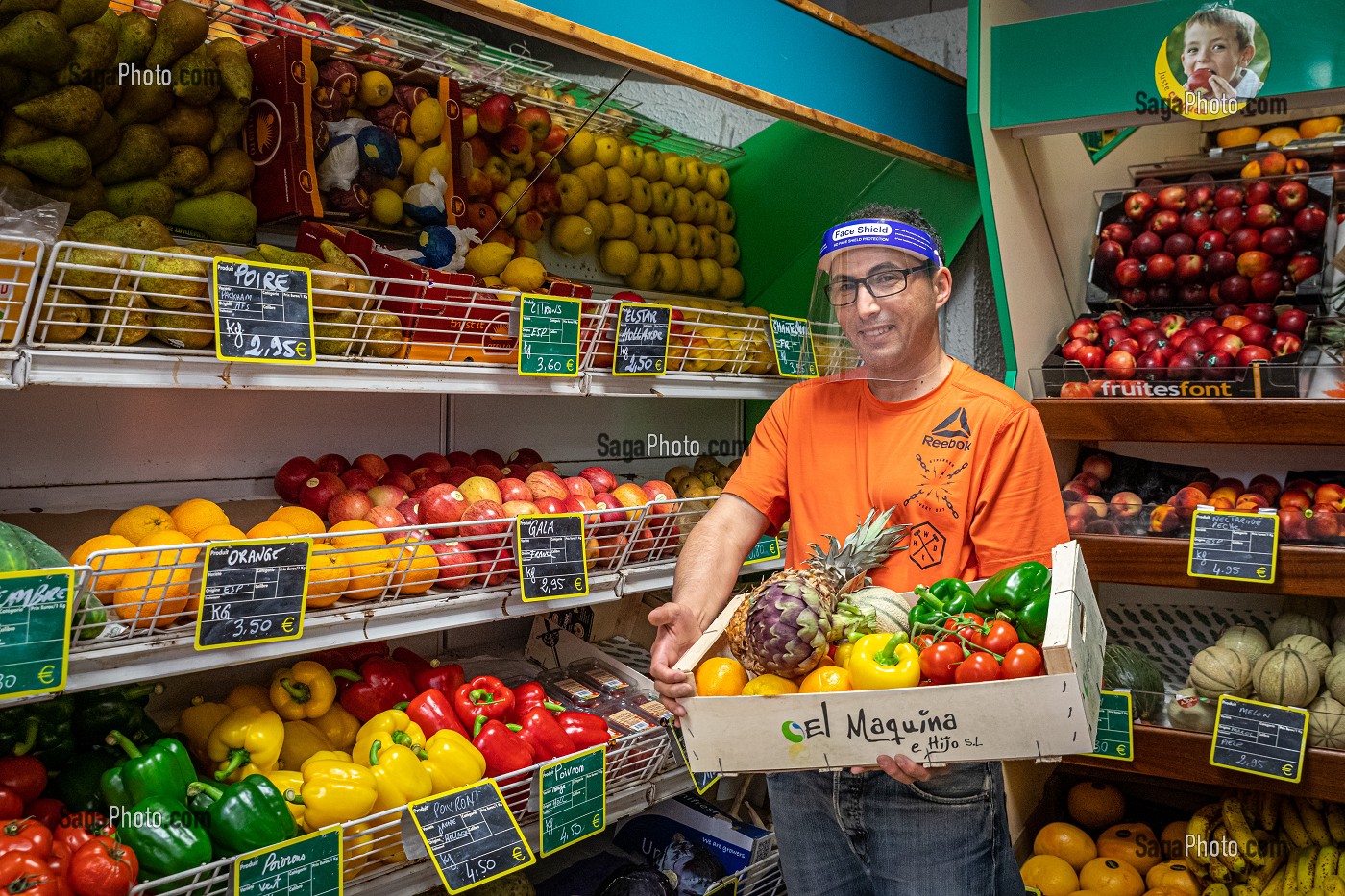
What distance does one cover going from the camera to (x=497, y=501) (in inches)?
96.2

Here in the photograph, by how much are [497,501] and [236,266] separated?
88cm

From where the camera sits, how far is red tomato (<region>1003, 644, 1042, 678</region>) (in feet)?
4.92

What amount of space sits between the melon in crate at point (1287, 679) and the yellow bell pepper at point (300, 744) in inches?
88.6

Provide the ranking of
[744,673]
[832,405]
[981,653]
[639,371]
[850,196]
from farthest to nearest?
[850,196] → [639,371] → [832,405] → [744,673] → [981,653]

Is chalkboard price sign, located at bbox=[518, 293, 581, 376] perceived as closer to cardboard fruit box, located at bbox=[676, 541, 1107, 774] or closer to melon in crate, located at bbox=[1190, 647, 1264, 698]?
cardboard fruit box, located at bbox=[676, 541, 1107, 774]

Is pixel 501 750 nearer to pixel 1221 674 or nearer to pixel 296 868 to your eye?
pixel 296 868

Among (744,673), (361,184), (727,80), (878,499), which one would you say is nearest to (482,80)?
(361,184)

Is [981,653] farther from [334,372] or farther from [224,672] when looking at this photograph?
[224,672]

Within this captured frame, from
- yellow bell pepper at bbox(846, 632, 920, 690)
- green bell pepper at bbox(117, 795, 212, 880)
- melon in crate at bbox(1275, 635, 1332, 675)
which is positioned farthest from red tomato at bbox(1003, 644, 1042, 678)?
melon in crate at bbox(1275, 635, 1332, 675)

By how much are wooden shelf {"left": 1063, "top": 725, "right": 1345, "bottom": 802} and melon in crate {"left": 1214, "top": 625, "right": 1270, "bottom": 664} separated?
0.25m

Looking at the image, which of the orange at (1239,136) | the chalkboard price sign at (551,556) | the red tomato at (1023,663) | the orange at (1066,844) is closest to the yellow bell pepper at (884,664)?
the red tomato at (1023,663)

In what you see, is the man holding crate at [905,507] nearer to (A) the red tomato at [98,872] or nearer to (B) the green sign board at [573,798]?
(B) the green sign board at [573,798]

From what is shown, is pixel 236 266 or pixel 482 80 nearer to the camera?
pixel 236 266

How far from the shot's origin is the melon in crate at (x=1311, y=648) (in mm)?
2570
